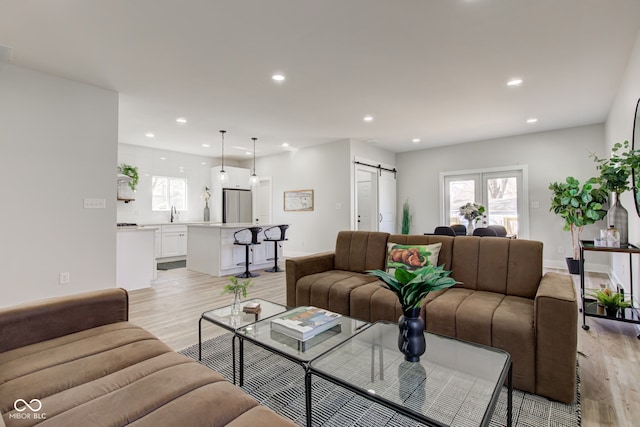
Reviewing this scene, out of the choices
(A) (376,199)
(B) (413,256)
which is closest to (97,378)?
(B) (413,256)

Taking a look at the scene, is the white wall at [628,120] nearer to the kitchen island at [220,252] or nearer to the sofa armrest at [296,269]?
the sofa armrest at [296,269]

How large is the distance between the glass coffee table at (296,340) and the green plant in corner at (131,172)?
5.67 metres

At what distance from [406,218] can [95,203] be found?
20.5ft

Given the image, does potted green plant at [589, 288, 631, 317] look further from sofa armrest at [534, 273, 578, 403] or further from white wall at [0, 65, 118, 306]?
white wall at [0, 65, 118, 306]

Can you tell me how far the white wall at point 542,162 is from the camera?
5488mm

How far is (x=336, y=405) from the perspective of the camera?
1731 millimetres

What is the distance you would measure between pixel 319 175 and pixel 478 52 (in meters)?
4.24

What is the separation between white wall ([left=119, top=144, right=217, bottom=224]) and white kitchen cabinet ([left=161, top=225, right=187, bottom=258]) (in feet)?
1.55

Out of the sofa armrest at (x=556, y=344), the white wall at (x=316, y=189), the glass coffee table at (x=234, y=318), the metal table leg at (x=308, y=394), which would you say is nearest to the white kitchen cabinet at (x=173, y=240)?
the white wall at (x=316, y=189)

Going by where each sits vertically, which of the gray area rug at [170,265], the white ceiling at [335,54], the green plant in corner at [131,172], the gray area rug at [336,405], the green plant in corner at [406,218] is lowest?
the gray area rug at [336,405]

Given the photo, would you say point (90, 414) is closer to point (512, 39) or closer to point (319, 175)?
point (512, 39)

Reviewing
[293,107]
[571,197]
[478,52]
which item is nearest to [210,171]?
[293,107]

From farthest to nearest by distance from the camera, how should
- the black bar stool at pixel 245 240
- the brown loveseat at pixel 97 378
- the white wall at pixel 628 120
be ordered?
the black bar stool at pixel 245 240
the white wall at pixel 628 120
the brown loveseat at pixel 97 378

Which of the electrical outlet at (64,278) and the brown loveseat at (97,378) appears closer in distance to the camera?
the brown loveseat at (97,378)
